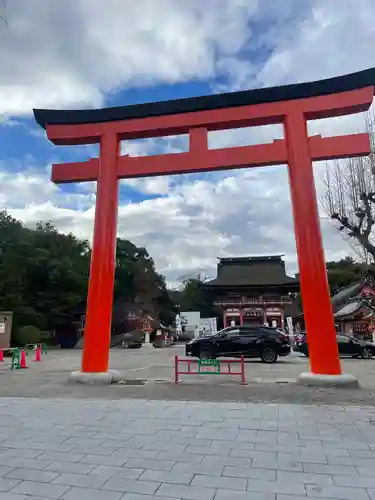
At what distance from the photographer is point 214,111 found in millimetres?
Answer: 9039

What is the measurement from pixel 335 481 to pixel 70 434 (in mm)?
3025

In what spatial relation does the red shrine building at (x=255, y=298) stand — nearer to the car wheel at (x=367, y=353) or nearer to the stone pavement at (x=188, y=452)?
the car wheel at (x=367, y=353)

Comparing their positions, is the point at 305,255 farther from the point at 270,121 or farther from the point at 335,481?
the point at 335,481

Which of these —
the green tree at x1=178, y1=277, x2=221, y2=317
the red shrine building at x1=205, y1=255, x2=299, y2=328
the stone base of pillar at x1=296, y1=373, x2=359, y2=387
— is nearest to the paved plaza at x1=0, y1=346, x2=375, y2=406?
the stone base of pillar at x1=296, y1=373, x2=359, y2=387

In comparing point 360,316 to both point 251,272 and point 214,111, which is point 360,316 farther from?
point 214,111

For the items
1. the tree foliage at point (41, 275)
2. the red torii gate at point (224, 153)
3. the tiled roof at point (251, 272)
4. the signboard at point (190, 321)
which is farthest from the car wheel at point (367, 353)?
the signboard at point (190, 321)

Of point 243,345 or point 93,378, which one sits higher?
point 243,345

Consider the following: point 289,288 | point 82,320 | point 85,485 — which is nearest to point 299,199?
point 85,485

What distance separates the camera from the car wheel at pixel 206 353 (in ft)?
50.5

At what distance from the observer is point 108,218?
30.2 feet

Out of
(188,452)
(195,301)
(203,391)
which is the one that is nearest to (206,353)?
(203,391)

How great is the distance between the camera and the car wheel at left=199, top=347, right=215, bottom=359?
15391 millimetres

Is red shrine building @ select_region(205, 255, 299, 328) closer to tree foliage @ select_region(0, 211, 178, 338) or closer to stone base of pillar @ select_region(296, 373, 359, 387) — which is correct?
tree foliage @ select_region(0, 211, 178, 338)

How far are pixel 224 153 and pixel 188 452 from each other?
21.9 ft
